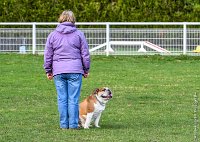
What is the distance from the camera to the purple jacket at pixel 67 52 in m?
11.5

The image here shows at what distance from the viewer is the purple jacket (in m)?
11.5

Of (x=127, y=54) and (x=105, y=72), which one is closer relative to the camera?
(x=105, y=72)

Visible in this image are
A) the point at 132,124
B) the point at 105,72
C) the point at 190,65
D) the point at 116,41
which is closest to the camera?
the point at 132,124

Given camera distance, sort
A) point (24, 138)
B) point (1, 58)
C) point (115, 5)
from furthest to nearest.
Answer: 1. point (115, 5)
2. point (1, 58)
3. point (24, 138)

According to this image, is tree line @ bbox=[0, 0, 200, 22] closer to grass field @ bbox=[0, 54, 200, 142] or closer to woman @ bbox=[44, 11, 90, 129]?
grass field @ bbox=[0, 54, 200, 142]

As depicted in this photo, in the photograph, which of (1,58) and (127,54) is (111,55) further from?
(1,58)

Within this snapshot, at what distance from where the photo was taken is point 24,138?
10.6 m

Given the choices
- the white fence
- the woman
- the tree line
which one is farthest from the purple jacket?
the tree line

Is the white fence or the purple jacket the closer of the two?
the purple jacket

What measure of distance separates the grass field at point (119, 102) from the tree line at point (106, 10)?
5.52 meters

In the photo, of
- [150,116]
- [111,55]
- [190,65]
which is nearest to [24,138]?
[150,116]

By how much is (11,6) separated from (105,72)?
10.7 m

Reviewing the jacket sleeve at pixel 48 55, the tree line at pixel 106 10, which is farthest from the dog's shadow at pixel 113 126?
the tree line at pixel 106 10

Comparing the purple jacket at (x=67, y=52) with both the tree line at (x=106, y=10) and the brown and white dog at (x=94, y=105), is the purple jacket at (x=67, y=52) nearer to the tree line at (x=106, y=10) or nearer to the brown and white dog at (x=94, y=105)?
the brown and white dog at (x=94, y=105)
